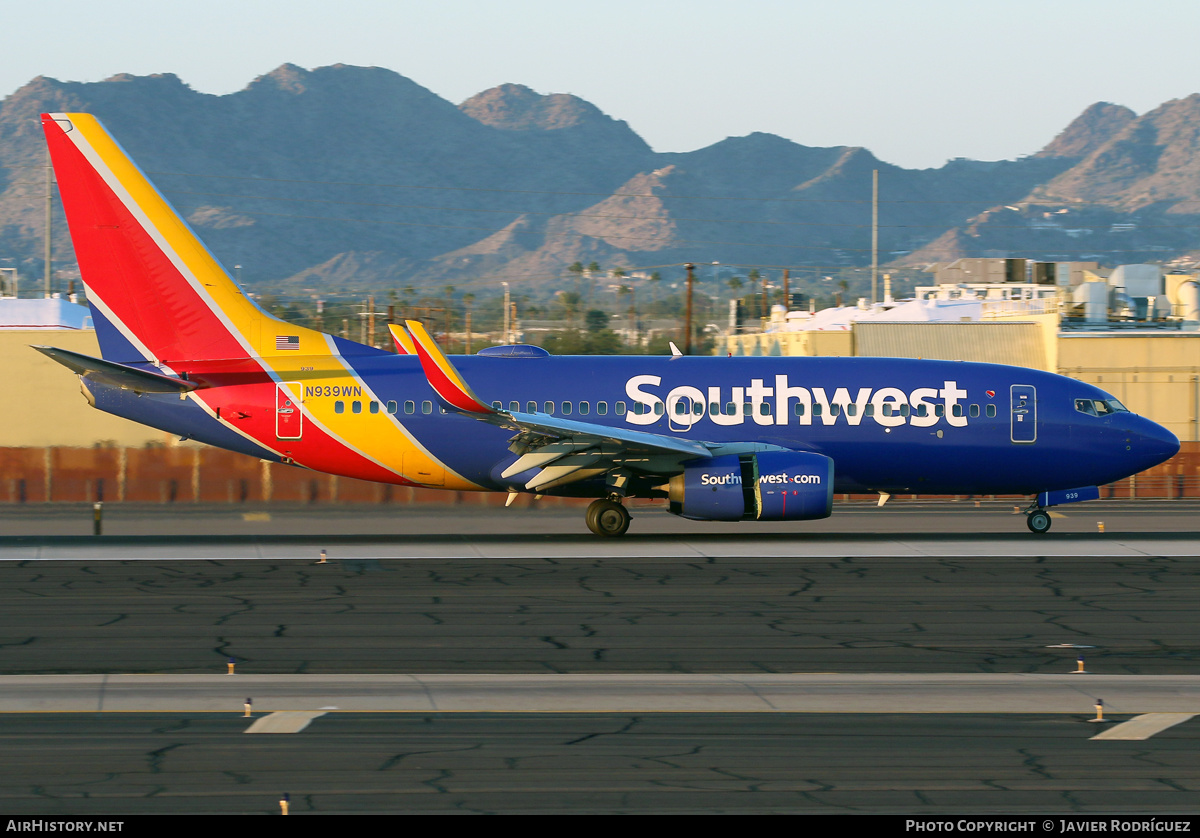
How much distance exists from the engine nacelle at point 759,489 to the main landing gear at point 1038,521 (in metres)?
5.67

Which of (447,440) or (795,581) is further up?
(447,440)

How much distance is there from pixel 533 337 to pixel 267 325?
60076 millimetres

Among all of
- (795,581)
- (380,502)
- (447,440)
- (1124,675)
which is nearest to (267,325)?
(447,440)

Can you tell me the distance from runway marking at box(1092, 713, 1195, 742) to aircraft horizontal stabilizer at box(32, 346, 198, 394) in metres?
20.2

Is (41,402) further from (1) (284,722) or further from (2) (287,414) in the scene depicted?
(1) (284,722)

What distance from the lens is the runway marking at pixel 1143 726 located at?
1199cm

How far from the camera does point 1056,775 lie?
35.2 feet

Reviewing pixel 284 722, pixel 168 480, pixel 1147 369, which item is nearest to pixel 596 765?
pixel 284 722

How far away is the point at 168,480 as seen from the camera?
3675cm

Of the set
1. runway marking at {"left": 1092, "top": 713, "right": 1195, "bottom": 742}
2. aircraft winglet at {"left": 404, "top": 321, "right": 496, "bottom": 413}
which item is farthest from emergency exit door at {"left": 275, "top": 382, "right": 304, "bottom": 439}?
runway marking at {"left": 1092, "top": 713, "right": 1195, "bottom": 742}

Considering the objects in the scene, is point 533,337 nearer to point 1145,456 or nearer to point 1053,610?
point 1145,456

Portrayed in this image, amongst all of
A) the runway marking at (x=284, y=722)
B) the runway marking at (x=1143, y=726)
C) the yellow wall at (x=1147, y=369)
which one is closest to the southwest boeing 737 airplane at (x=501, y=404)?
the runway marking at (x=1143, y=726)

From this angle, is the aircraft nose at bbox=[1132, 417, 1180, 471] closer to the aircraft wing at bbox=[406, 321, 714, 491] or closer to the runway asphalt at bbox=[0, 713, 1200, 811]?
the aircraft wing at bbox=[406, 321, 714, 491]

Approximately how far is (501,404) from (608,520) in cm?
344
